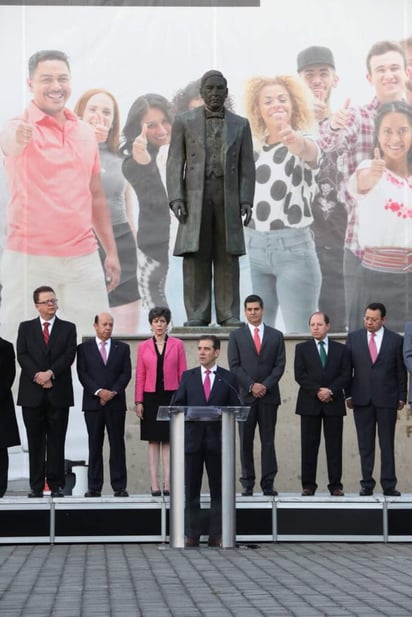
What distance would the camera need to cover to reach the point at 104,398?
8539 mm

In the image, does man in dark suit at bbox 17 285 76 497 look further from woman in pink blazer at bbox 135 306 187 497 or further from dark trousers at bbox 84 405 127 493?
woman in pink blazer at bbox 135 306 187 497

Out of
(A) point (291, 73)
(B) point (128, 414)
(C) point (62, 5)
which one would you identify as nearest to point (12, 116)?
(C) point (62, 5)

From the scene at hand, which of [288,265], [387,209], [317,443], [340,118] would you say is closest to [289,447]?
[317,443]

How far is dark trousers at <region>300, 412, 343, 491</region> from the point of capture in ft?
28.0

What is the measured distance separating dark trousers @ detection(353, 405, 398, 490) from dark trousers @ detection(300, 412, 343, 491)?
0.12 meters

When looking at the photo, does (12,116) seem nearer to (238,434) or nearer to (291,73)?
(291,73)

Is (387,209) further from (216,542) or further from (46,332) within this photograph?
(216,542)

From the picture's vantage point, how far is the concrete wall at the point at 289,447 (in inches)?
375

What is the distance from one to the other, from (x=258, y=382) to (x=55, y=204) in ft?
13.8

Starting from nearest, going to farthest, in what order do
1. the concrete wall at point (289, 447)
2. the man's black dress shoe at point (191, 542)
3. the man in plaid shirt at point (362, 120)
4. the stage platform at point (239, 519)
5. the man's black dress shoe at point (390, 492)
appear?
the man's black dress shoe at point (191, 542) < the stage platform at point (239, 519) < the man's black dress shoe at point (390, 492) < the concrete wall at point (289, 447) < the man in plaid shirt at point (362, 120)

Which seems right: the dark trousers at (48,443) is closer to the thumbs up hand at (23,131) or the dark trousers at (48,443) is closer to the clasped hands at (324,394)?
the clasped hands at (324,394)

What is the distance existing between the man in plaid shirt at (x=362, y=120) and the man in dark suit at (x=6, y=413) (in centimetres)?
446

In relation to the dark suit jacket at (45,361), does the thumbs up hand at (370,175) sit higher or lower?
higher

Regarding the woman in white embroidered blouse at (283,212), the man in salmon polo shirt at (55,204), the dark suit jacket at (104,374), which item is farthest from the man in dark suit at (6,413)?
the woman in white embroidered blouse at (283,212)
